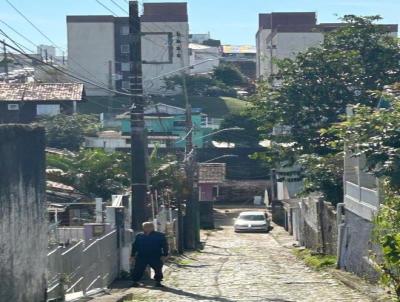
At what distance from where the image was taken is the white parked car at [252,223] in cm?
4742

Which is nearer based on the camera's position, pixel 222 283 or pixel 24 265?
pixel 24 265

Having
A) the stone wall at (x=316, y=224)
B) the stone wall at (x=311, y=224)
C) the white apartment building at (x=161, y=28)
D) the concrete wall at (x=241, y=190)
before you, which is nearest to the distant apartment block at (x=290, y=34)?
the white apartment building at (x=161, y=28)

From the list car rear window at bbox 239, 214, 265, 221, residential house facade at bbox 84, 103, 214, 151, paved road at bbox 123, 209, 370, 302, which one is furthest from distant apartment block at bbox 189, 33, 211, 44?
paved road at bbox 123, 209, 370, 302

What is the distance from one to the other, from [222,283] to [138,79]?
209 inches

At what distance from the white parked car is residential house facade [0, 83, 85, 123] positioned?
17454mm

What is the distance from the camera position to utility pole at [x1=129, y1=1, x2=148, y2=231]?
21.5 meters

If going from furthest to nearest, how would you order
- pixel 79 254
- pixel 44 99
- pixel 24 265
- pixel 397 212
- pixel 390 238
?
pixel 44 99
pixel 79 254
pixel 397 212
pixel 390 238
pixel 24 265

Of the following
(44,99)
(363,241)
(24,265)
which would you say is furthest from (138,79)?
(44,99)

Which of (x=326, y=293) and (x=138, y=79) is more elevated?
(x=138, y=79)

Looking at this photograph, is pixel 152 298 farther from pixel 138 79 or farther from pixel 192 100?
pixel 192 100

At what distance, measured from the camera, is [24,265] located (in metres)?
11.4

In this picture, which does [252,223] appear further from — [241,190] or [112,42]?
[112,42]

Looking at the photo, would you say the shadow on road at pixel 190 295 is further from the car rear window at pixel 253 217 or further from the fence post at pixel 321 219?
the car rear window at pixel 253 217

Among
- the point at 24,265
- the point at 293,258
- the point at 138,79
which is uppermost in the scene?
the point at 138,79
